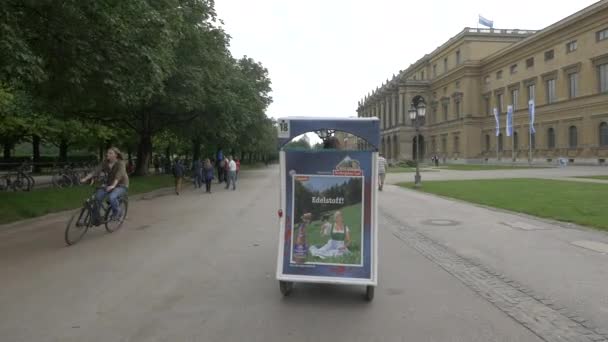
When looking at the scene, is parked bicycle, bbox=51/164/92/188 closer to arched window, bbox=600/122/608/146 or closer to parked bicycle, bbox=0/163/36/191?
parked bicycle, bbox=0/163/36/191

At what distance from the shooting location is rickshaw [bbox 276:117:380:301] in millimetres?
5738

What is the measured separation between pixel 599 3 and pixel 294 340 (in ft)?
208

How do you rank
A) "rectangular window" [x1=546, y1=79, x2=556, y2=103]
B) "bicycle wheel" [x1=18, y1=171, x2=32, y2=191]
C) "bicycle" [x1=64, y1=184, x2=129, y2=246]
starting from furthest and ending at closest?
"rectangular window" [x1=546, y1=79, x2=556, y2=103]
"bicycle wheel" [x1=18, y1=171, x2=32, y2=191]
"bicycle" [x1=64, y1=184, x2=129, y2=246]

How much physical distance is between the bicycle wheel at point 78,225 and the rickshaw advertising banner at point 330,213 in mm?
5595

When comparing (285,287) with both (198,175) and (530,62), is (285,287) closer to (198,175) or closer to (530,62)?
(198,175)

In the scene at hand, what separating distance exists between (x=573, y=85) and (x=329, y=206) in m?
65.3

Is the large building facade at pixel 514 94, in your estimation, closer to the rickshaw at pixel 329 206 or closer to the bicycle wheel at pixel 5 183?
the bicycle wheel at pixel 5 183

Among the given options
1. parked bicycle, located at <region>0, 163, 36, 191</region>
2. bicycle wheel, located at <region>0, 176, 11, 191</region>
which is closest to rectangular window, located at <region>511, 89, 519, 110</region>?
parked bicycle, located at <region>0, 163, 36, 191</region>

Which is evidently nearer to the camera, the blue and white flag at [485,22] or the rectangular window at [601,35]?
the rectangular window at [601,35]

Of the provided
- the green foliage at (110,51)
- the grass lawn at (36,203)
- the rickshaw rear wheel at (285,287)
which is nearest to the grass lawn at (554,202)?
the rickshaw rear wheel at (285,287)

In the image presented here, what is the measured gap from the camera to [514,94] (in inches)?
2943

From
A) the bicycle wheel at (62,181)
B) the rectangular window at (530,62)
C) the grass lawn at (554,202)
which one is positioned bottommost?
the grass lawn at (554,202)

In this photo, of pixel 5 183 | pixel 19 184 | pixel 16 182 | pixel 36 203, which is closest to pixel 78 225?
pixel 36 203

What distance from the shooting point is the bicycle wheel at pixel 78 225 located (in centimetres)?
955
